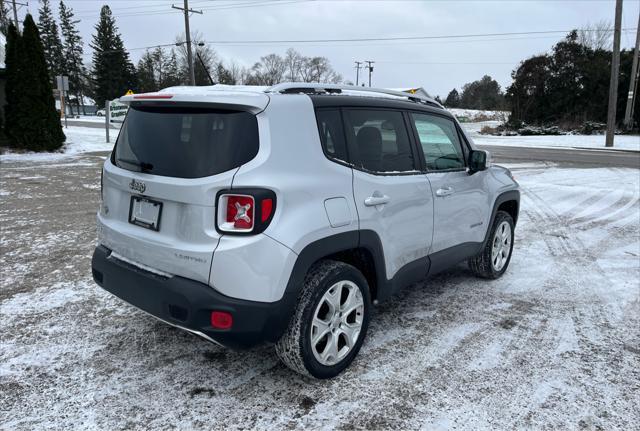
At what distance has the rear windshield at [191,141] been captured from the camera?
258 cm

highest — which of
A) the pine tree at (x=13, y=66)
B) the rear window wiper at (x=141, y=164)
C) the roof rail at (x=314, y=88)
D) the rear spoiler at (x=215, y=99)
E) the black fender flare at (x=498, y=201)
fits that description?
the pine tree at (x=13, y=66)

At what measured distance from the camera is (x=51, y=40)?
76.3 metres

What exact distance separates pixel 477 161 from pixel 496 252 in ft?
3.95

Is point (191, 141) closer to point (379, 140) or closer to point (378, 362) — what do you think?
point (379, 140)

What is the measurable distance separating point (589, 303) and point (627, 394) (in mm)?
1573

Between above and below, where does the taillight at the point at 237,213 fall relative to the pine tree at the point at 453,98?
below

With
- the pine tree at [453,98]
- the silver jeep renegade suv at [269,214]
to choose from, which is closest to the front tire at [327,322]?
the silver jeep renegade suv at [269,214]

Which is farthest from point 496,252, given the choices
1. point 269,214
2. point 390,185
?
point 269,214

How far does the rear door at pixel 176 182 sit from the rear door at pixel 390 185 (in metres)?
0.81

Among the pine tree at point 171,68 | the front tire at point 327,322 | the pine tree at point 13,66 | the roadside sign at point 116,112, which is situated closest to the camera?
the front tire at point 327,322

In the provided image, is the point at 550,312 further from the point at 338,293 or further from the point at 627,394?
the point at 338,293

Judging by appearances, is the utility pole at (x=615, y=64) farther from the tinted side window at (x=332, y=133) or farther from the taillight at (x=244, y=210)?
the taillight at (x=244, y=210)

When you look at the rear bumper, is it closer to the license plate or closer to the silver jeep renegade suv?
the silver jeep renegade suv

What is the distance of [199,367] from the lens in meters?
3.14
